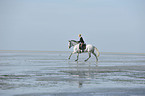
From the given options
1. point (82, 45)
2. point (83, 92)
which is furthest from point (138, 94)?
point (82, 45)

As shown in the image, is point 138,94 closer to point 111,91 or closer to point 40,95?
point 111,91

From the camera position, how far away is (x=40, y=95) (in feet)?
31.8

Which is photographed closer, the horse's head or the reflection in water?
the reflection in water

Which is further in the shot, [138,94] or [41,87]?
[41,87]

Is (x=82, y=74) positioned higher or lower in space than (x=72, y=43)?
lower

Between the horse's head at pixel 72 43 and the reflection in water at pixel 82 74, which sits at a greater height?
the horse's head at pixel 72 43

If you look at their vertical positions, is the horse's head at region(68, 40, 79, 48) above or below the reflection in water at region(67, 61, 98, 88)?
above

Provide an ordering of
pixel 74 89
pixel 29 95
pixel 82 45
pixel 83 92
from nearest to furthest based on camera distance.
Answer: pixel 29 95 < pixel 83 92 < pixel 74 89 < pixel 82 45

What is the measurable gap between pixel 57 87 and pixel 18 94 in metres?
2.03

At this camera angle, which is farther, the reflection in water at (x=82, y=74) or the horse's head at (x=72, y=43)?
the horse's head at (x=72, y=43)

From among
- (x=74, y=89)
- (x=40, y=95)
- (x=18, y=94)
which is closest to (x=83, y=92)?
(x=74, y=89)

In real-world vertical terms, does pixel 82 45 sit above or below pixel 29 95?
above

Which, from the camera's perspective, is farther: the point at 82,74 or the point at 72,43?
the point at 72,43

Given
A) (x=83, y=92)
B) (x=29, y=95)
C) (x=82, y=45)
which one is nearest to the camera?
(x=29, y=95)
